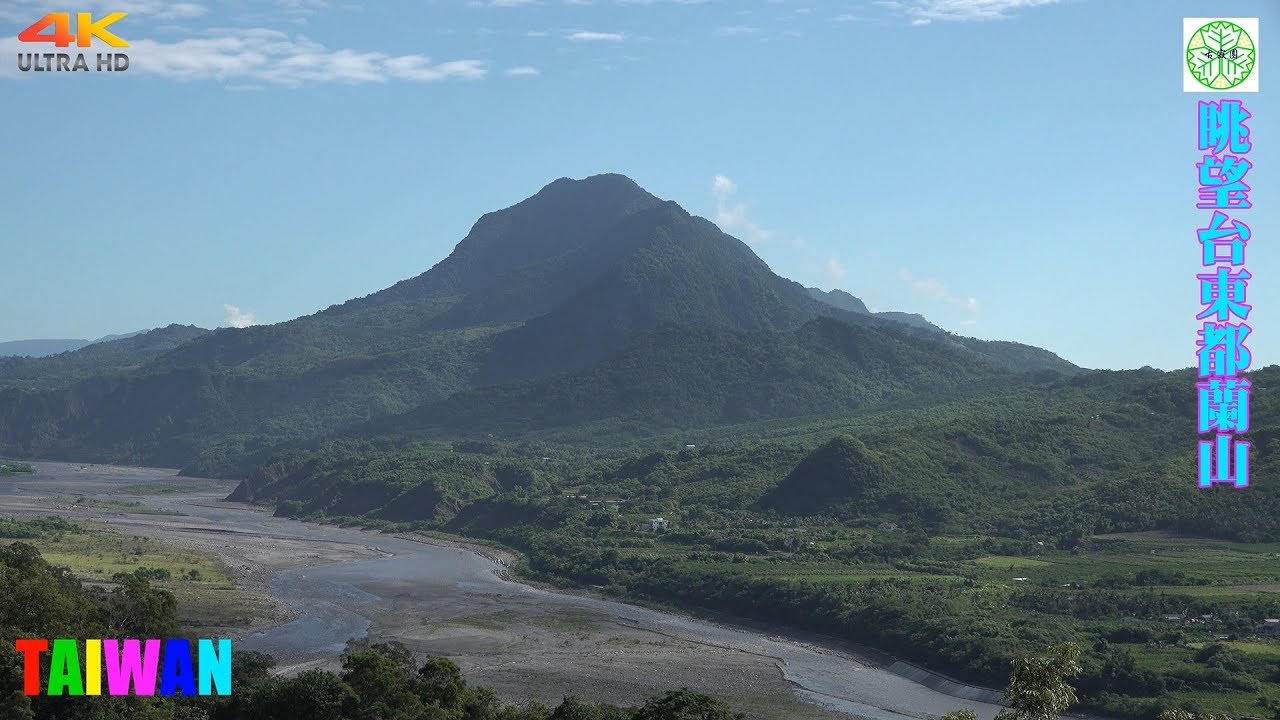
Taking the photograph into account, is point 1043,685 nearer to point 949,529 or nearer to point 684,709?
point 684,709

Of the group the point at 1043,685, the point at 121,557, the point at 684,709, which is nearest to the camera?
the point at 1043,685

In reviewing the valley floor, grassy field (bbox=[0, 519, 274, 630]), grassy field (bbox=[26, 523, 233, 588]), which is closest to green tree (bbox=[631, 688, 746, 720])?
the valley floor

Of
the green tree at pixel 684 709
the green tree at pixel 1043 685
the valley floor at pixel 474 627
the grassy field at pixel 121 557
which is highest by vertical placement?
the green tree at pixel 1043 685

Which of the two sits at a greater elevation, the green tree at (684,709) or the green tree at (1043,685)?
the green tree at (1043,685)

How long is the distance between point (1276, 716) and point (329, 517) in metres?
127

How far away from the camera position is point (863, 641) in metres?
88.3

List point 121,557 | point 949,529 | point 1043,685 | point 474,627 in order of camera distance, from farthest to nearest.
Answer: point 949,529 < point 121,557 < point 474,627 < point 1043,685

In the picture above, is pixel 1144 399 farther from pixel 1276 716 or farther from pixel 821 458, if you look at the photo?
pixel 1276 716

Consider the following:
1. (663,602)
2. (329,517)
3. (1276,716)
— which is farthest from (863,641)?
(329,517)

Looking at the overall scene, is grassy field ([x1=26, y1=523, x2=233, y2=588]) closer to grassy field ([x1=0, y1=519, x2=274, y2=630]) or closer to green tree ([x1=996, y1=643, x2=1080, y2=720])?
grassy field ([x1=0, y1=519, x2=274, y2=630])

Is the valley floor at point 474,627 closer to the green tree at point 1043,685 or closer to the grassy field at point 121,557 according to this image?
the grassy field at point 121,557

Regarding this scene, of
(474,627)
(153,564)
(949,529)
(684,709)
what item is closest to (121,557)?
(153,564)

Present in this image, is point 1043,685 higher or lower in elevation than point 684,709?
higher

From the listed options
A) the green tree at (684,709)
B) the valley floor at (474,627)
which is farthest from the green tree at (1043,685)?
the valley floor at (474,627)
